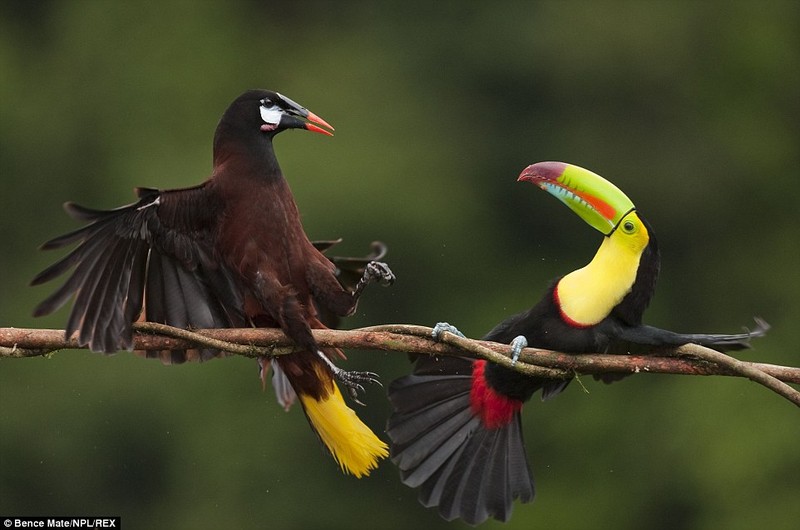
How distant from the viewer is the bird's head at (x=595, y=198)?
5164mm

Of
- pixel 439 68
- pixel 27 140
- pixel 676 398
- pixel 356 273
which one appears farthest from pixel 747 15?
pixel 356 273

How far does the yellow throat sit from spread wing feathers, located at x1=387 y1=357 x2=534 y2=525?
0.60m

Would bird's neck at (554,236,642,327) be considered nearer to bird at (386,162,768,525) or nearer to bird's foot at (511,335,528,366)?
Result: bird at (386,162,768,525)

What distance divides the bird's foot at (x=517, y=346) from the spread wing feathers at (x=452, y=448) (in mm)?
519

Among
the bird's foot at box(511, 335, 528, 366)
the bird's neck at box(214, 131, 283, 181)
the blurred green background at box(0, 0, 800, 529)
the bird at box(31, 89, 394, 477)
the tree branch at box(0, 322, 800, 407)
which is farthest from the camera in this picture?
the blurred green background at box(0, 0, 800, 529)

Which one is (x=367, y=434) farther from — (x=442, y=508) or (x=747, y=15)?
(x=747, y=15)

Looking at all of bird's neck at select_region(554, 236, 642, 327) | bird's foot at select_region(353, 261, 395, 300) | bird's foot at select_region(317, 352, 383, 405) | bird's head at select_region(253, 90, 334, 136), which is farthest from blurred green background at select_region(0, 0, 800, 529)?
bird's neck at select_region(554, 236, 642, 327)

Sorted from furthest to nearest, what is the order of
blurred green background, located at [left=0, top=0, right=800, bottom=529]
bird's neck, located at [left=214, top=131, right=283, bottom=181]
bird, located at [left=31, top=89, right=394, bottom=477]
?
1. blurred green background, located at [left=0, top=0, right=800, bottom=529]
2. bird's neck, located at [left=214, top=131, right=283, bottom=181]
3. bird, located at [left=31, top=89, right=394, bottom=477]

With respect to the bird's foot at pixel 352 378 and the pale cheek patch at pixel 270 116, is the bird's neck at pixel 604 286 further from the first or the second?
the pale cheek patch at pixel 270 116

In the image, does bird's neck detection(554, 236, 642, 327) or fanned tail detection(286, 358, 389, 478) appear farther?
fanned tail detection(286, 358, 389, 478)

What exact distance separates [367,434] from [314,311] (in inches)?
17.7

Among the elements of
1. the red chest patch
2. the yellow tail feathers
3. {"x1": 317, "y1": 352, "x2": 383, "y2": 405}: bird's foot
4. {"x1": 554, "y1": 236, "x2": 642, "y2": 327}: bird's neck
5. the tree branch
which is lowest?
the yellow tail feathers

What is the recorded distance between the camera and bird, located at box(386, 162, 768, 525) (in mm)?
5168

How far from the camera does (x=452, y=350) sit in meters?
4.86
